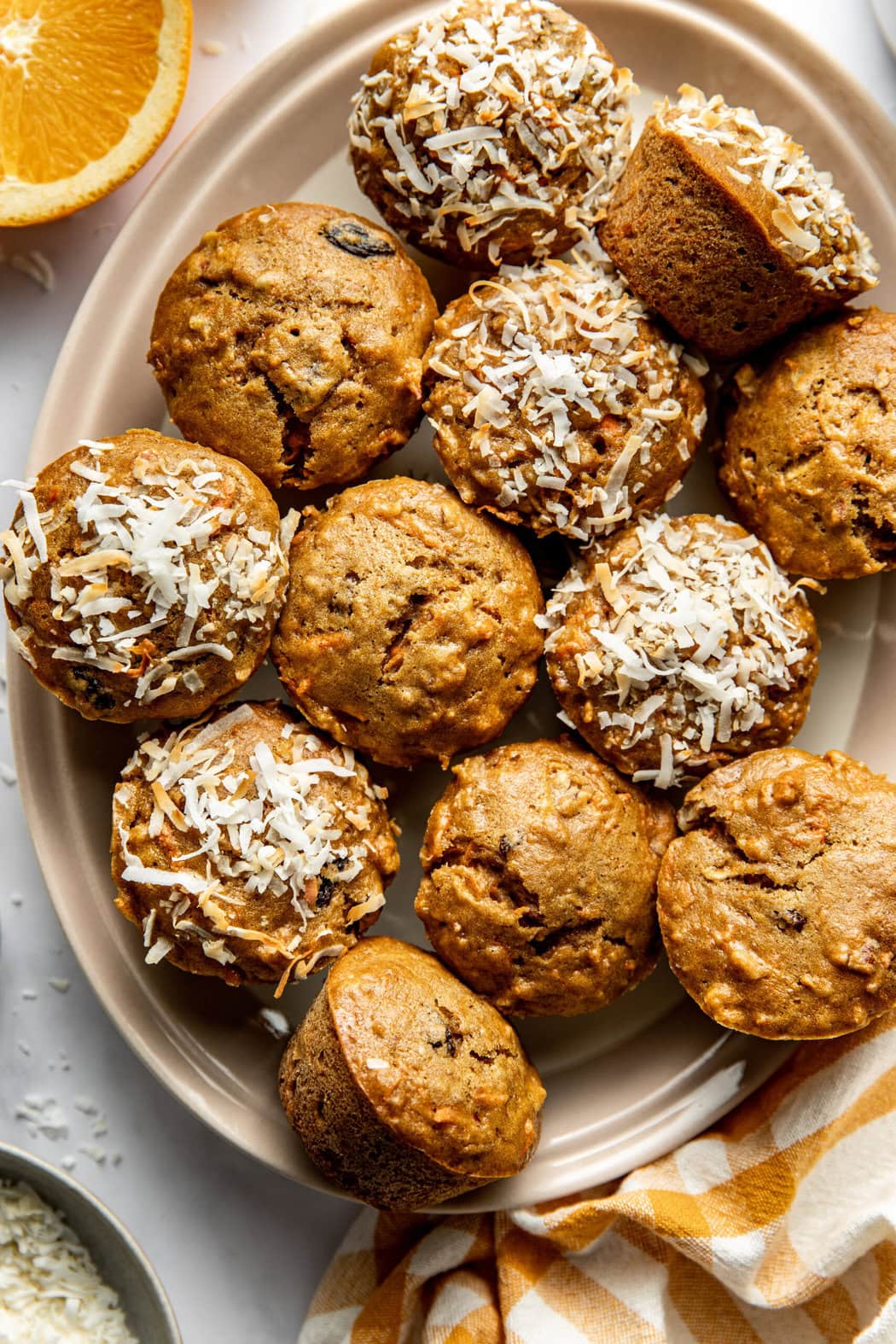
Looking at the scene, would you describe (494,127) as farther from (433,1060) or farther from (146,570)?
(433,1060)

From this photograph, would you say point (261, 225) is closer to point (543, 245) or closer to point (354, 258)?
point (354, 258)

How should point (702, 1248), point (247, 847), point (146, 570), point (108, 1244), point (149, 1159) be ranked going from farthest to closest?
point (149, 1159) < point (108, 1244) < point (702, 1248) < point (247, 847) < point (146, 570)

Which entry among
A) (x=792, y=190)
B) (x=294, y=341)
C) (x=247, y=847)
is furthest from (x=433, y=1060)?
(x=792, y=190)

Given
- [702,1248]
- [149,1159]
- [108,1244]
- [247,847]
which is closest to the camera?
[247,847]

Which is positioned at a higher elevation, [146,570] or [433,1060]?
[146,570]

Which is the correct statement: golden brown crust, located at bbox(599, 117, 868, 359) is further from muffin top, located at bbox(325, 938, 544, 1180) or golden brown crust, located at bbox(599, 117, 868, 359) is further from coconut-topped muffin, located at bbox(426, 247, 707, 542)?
muffin top, located at bbox(325, 938, 544, 1180)

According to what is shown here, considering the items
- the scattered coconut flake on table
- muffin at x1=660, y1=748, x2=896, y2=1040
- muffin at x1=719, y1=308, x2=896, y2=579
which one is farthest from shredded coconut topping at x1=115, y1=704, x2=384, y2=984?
muffin at x1=719, y1=308, x2=896, y2=579
